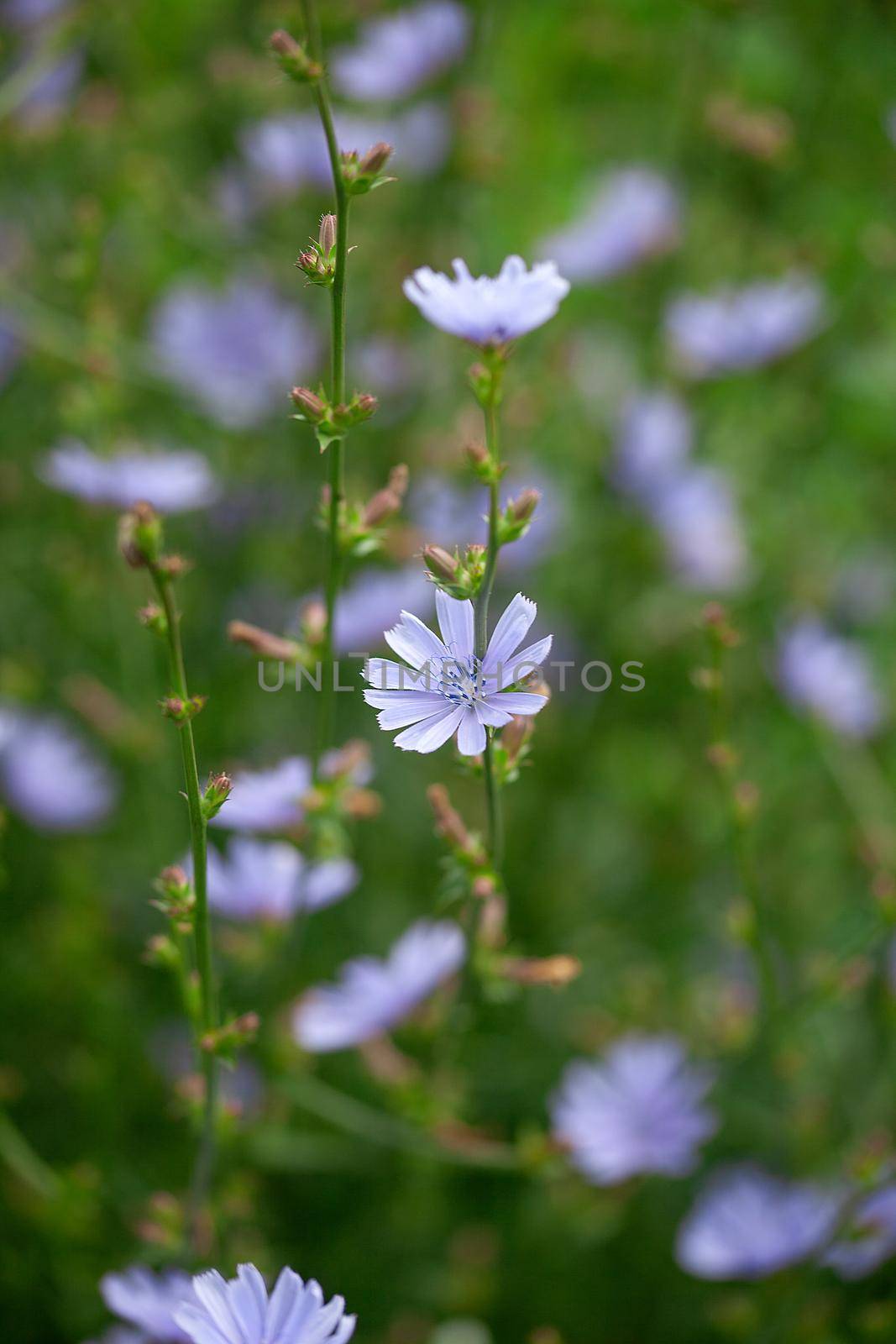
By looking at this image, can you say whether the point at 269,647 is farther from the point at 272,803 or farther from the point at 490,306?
the point at 490,306

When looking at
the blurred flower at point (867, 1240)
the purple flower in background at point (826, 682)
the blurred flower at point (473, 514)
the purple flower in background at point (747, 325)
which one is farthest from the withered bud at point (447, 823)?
the purple flower in background at point (747, 325)

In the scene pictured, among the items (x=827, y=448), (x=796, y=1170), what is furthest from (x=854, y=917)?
(x=827, y=448)

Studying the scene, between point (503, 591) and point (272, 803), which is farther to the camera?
point (503, 591)

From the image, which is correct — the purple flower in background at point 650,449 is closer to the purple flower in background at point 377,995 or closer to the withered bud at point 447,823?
the purple flower in background at point 377,995

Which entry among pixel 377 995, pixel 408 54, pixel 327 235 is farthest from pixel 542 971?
pixel 408 54

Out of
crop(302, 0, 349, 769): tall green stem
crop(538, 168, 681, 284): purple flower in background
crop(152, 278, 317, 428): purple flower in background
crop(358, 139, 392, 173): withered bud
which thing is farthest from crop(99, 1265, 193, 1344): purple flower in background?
crop(538, 168, 681, 284): purple flower in background

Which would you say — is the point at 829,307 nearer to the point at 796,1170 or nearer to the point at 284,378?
the point at 284,378

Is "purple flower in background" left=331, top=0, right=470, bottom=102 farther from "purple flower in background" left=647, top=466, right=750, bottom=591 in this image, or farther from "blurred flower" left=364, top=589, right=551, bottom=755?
"blurred flower" left=364, top=589, right=551, bottom=755
